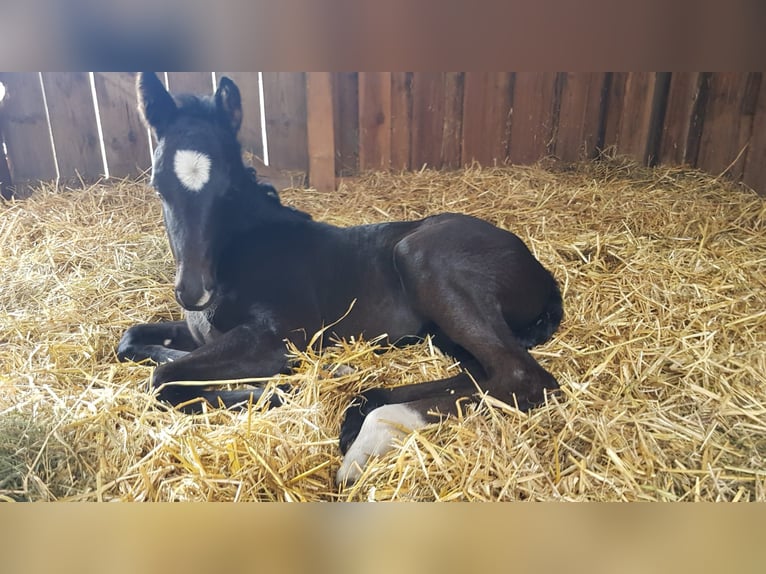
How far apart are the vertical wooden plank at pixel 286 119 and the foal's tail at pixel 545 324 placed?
790 millimetres

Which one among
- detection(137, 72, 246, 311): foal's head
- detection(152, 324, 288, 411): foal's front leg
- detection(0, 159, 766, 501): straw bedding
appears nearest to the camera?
detection(0, 159, 766, 501): straw bedding

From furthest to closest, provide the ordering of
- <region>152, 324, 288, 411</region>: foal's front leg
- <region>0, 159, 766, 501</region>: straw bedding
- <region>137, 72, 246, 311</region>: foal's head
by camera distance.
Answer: <region>152, 324, 288, 411</region>: foal's front leg
<region>137, 72, 246, 311</region>: foal's head
<region>0, 159, 766, 501</region>: straw bedding

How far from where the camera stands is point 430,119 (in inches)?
57.2

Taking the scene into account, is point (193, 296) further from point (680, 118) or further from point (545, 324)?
point (680, 118)

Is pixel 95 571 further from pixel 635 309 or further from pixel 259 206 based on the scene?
pixel 635 309

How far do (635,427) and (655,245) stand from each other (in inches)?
22.1

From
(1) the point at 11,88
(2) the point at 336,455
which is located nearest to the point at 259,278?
(2) the point at 336,455

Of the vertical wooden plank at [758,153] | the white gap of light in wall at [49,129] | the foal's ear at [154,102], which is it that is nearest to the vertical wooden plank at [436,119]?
the foal's ear at [154,102]

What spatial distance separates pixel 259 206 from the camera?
1519 mm

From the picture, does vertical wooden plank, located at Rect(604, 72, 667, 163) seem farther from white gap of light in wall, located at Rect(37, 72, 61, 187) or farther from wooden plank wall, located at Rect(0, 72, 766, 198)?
white gap of light in wall, located at Rect(37, 72, 61, 187)

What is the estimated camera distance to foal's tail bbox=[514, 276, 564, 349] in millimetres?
1568

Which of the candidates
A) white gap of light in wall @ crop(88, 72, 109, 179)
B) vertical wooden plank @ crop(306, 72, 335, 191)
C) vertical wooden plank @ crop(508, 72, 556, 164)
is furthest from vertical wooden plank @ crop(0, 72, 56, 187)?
vertical wooden plank @ crop(508, 72, 556, 164)

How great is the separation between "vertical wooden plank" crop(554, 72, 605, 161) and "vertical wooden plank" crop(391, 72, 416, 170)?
384 mm

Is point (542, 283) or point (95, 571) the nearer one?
point (95, 571)
